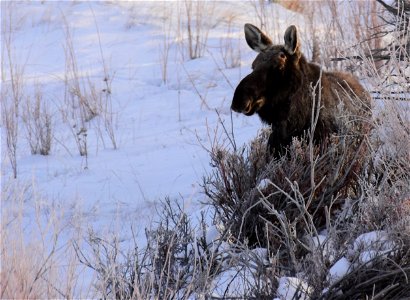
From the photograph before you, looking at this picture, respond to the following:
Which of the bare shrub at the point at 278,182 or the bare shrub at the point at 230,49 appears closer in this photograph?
the bare shrub at the point at 278,182

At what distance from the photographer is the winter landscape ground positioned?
13.1 ft

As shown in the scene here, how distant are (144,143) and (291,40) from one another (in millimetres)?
3355

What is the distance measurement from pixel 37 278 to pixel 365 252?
1.67 metres

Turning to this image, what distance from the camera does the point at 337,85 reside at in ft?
18.9

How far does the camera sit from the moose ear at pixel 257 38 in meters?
5.73

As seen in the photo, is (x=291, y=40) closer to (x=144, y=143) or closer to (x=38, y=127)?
(x=144, y=143)

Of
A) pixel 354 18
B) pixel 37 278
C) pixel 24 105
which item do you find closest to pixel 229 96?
pixel 354 18

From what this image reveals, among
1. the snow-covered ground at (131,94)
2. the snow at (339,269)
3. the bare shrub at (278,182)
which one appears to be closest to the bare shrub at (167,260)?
the bare shrub at (278,182)

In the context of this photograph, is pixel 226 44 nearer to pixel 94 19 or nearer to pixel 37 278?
pixel 94 19

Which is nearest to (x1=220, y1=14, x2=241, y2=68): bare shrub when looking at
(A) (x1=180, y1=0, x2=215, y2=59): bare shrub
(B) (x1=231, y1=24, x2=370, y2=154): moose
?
(A) (x1=180, y1=0, x2=215, y2=59): bare shrub

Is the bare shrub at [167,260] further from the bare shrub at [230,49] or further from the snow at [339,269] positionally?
the bare shrub at [230,49]

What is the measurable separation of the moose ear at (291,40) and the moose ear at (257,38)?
0.34 meters

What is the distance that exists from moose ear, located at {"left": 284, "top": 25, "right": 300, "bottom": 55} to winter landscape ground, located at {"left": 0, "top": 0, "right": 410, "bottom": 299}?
291 mm

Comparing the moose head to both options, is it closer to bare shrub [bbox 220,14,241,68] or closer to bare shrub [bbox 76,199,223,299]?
bare shrub [bbox 76,199,223,299]
